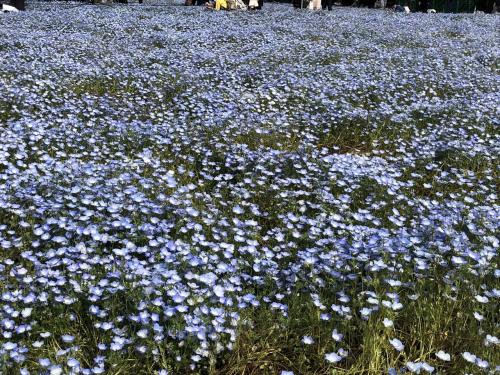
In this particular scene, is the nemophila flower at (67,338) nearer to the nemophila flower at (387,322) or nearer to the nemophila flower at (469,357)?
the nemophila flower at (387,322)

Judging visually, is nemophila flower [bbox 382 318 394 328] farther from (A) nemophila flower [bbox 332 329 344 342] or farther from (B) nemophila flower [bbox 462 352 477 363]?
(B) nemophila flower [bbox 462 352 477 363]

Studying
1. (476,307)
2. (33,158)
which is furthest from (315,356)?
(33,158)

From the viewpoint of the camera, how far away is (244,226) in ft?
12.5

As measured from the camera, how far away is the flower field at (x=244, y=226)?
8.94 ft

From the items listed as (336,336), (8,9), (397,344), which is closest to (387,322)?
(397,344)

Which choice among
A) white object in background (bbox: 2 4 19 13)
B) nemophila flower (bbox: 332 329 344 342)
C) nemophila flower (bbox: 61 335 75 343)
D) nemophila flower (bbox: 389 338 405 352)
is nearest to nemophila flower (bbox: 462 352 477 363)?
nemophila flower (bbox: 389 338 405 352)

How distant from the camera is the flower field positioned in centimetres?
272

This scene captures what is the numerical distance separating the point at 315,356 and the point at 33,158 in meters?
3.57

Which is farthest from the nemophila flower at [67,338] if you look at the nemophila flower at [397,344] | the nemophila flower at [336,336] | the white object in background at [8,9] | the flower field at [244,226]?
the white object in background at [8,9]

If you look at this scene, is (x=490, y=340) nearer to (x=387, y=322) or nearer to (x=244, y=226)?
(x=387, y=322)

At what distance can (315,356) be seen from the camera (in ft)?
9.05

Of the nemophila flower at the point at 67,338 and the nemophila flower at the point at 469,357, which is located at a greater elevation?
the nemophila flower at the point at 469,357

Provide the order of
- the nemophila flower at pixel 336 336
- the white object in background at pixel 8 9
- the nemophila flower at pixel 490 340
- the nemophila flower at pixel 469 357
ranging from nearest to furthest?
1. the nemophila flower at pixel 469 357
2. the nemophila flower at pixel 490 340
3. the nemophila flower at pixel 336 336
4. the white object in background at pixel 8 9

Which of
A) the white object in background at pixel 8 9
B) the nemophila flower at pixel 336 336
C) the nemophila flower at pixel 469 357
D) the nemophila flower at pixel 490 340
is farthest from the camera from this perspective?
the white object in background at pixel 8 9
